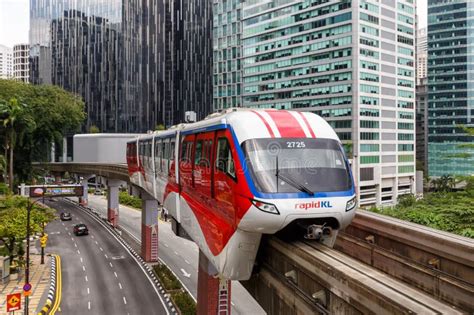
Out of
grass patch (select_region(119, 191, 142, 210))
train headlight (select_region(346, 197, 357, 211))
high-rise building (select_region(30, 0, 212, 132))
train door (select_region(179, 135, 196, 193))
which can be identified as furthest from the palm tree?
high-rise building (select_region(30, 0, 212, 132))

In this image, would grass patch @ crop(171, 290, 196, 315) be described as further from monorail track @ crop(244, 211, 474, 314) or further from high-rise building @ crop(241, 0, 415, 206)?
high-rise building @ crop(241, 0, 415, 206)

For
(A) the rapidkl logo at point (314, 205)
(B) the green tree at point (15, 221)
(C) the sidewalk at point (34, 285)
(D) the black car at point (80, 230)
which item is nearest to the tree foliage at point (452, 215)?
(A) the rapidkl logo at point (314, 205)

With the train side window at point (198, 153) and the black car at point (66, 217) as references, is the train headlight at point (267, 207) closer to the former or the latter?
the train side window at point (198, 153)

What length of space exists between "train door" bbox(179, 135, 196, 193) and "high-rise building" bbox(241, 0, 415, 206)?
68.8m

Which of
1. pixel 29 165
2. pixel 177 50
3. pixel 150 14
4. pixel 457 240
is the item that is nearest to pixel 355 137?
pixel 29 165

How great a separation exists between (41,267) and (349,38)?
67.1 metres

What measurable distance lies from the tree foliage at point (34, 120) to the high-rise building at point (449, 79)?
100995mm

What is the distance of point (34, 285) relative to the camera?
1468 inches

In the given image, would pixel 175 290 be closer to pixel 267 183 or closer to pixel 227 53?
pixel 267 183

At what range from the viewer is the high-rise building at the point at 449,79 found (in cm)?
12581

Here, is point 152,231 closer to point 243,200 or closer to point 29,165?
point 243,200

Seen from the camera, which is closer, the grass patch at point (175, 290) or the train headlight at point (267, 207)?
the train headlight at point (267, 207)

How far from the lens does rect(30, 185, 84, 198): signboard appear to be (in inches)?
2422

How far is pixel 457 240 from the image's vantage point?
35.9 ft
